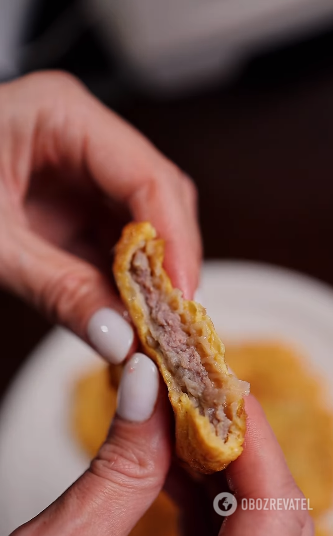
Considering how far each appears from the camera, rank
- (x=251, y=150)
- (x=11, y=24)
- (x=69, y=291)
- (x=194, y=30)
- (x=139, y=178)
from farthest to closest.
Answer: (x=11, y=24) → (x=194, y=30) → (x=251, y=150) → (x=139, y=178) → (x=69, y=291)

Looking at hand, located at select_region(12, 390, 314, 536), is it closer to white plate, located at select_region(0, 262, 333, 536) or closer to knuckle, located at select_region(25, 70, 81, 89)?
white plate, located at select_region(0, 262, 333, 536)

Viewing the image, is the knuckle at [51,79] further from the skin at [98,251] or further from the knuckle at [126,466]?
the knuckle at [126,466]

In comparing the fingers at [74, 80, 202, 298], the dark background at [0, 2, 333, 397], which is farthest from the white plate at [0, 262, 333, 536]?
the fingers at [74, 80, 202, 298]

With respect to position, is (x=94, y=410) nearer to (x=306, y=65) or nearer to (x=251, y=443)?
(x=251, y=443)

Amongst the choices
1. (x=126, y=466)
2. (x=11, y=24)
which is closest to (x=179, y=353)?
(x=126, y=466)

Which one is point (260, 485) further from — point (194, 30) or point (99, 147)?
point (194, 30)

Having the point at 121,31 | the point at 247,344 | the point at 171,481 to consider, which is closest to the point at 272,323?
the point at 247,344

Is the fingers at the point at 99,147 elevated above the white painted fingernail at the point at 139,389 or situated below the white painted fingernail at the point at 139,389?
above

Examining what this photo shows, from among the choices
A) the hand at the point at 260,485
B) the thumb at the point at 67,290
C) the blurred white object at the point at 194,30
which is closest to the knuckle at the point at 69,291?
the thumb at the point at 67,290
